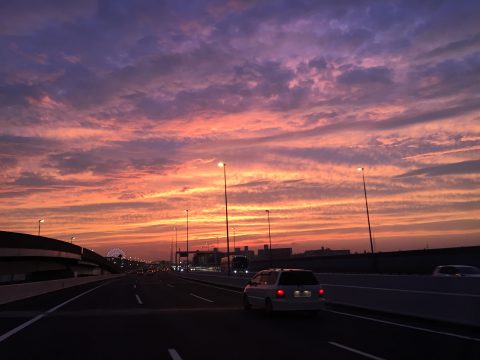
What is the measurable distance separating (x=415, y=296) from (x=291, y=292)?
3.92m

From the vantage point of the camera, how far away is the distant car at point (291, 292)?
15.4 meters

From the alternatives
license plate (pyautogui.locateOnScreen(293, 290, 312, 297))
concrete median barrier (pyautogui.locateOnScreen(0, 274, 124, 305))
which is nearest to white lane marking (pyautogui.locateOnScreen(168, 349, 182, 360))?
license plate (pyautogui.locateOnScreen(293, 290, 312, 297))

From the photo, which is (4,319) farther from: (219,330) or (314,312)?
(314,312)

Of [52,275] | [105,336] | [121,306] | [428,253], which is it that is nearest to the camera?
[105,336]

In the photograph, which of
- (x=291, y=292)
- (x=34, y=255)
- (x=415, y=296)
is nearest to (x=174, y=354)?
(x=291, y=292)

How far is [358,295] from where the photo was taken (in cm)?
1853

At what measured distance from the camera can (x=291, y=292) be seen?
1551 cm

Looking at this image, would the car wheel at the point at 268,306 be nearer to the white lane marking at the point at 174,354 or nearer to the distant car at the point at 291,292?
the distant car at the point at 291,292

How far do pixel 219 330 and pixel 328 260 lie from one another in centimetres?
5758

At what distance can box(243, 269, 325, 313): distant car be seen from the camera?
1537 centimetres

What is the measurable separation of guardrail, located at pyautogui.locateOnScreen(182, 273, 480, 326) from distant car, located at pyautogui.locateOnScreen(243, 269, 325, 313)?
2.56 m

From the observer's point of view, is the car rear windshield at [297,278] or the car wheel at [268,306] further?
the car rear windshield at [297,278]

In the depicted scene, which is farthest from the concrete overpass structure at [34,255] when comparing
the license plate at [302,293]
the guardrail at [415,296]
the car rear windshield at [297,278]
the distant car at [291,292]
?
the license plate at [302,293]

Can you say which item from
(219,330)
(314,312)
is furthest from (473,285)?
(219,330)
